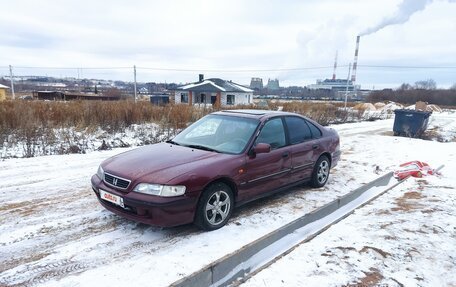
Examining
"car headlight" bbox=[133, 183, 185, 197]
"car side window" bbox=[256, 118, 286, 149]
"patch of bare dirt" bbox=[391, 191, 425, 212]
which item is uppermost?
"car side window" bbox=[256, 118, 286, 149]

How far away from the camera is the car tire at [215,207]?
3.88 m

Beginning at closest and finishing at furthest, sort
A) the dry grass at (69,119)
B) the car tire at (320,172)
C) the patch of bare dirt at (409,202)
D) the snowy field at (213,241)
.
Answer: the snowy field at (213,241) → the patch of bare dirt at (409,202) → the car tire at (320,172) → the dry grass at (69,119)

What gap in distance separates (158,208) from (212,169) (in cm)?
80

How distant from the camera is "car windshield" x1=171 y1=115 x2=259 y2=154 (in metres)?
4.59

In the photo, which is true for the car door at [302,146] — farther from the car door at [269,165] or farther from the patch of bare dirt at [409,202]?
the patch of bare dirt at [409,202]

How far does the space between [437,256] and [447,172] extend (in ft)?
→ 15.6

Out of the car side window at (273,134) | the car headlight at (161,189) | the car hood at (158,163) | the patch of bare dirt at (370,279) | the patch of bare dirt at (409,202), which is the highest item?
the car side window at (273,134)

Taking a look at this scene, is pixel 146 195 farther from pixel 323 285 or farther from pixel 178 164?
pixel 323 285

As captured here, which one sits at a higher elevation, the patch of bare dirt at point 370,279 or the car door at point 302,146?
the car door at point 302,146

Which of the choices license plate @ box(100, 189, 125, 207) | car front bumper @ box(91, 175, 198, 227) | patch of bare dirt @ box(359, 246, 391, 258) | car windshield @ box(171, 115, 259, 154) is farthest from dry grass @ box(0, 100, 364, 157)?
patch of bare dirt @ box(359, 246, 391, 258)

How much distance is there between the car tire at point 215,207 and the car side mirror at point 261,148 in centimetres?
64

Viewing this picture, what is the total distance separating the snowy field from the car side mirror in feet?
3.10

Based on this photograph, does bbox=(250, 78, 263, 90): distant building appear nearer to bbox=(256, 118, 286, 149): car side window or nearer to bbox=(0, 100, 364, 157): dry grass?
bbox=(0, 100, 364, 157): dry grass

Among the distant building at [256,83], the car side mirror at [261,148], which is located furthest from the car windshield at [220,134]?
the distant building at [256,83]
